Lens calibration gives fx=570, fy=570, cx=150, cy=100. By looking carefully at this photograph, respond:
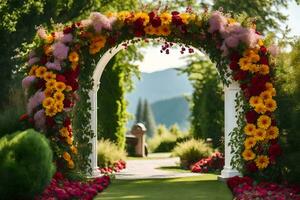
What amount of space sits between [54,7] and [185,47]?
8849 millimetres

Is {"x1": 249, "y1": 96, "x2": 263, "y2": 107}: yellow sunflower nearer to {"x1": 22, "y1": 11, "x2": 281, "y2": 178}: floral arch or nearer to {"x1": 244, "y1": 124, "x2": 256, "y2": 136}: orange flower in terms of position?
{"x1": 22, "y1": 11, "x2": 281, "y2": 178}: floral arch

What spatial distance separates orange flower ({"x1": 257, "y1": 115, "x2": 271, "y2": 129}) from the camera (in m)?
9.49

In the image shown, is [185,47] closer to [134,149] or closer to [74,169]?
[74,169]

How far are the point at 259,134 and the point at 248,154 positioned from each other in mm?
412

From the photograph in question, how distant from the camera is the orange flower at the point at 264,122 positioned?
31.1 feet

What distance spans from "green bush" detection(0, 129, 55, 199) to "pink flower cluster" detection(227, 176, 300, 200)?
2.86 metres

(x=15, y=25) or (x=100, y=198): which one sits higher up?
(x=15, y=25)

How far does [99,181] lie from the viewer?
988 centimetres

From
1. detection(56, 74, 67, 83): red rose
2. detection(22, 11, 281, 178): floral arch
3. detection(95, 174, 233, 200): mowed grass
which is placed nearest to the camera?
detection(95, 174, 233, 200): mowed grass

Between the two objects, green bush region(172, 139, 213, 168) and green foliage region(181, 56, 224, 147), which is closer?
green bush region(172, 139, 213, 168)

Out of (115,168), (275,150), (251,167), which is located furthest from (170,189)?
(115,168)

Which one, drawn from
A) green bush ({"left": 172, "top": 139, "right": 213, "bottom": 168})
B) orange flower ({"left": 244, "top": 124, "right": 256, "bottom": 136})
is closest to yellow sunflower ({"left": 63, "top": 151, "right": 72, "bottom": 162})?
orange flower ({"left": 244, "top": 124, "right": 256, "bottom": 136})

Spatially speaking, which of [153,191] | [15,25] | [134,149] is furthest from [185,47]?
[134,149]

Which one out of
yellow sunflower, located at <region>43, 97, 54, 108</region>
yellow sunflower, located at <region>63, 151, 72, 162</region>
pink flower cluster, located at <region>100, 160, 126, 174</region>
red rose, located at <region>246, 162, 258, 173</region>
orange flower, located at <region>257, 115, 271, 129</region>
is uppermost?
yellow sunflower, located at <region>43, 97, 54, 108</region>
